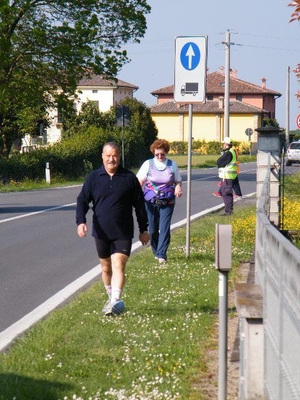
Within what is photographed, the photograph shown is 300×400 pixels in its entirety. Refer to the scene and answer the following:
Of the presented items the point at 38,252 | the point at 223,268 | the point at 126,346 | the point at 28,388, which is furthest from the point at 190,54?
the point at 223,268

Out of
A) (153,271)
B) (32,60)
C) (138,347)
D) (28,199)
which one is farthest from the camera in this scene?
(32,60)

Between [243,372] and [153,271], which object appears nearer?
[243,372]

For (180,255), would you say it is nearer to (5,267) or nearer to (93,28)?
(5,267)

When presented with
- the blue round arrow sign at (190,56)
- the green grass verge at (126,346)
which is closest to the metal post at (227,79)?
the blue round arrow sign at (190,56)

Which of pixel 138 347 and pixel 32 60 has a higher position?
pixel 32 60

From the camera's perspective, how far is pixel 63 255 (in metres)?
15.5

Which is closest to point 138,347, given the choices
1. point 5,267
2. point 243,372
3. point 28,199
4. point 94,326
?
point 94,326

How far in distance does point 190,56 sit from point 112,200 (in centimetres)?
441

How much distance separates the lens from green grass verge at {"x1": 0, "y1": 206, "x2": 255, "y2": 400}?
6.88 metres

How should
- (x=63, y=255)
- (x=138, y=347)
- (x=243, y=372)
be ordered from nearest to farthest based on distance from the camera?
(x=243, y=372)
(x=138, y=347)
(x=63, y=255)

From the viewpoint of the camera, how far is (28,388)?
6.88 m

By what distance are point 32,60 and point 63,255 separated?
2813 centimetres

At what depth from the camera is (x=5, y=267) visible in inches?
550

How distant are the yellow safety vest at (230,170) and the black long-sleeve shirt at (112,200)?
13.6 metres
